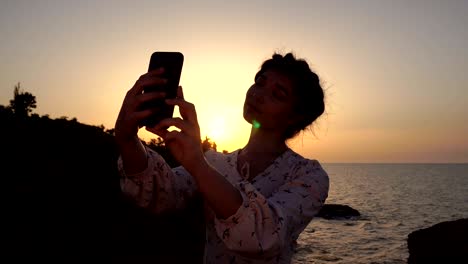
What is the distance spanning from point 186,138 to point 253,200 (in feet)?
1.68

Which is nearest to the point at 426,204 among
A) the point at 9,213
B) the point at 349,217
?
the point at 349,217

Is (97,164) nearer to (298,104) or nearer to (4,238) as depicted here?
(4,238)

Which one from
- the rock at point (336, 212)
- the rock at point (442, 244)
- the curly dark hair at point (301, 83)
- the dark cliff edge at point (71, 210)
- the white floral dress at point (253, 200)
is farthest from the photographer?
the rock at point (336, 212)

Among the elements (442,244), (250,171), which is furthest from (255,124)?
(442,244)

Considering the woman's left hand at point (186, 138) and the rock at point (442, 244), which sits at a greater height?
the woman's left hand at point (186, 138)

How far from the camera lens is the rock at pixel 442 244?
1880 cm

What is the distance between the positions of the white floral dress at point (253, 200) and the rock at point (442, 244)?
18.2 m

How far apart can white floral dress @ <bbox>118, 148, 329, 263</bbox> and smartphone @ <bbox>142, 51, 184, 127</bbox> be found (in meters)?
0.58

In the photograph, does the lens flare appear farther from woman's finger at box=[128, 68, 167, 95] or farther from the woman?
woman's finger at box=[128, 68, 167, 95]

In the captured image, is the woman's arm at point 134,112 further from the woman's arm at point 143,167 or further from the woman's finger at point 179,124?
the woman's finger at point 179,124

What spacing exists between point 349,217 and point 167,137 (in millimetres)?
61399

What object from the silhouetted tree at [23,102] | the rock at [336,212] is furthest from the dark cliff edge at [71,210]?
the rock at [336,212]

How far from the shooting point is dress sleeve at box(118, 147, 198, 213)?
2.86 metres

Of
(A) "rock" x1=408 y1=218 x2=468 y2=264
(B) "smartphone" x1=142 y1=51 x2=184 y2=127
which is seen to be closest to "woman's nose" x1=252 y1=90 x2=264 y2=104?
(B) "smartphone" x1=142 y1=51 x2=184 y2=127
